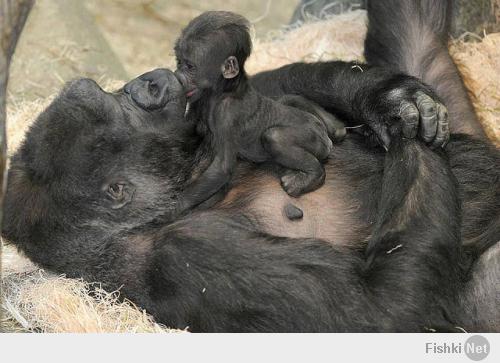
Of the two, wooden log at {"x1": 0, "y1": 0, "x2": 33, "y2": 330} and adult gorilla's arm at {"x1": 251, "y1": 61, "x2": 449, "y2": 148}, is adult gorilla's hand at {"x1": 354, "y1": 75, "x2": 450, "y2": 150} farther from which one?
wooden log at {"x1": 0, "y1": 0, "x2": 33, "y2": 330}

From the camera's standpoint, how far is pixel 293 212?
3445mm

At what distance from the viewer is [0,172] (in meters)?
2.48

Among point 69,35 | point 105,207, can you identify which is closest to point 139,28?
point 69,35

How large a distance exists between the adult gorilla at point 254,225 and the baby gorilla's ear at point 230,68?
0.69 ft

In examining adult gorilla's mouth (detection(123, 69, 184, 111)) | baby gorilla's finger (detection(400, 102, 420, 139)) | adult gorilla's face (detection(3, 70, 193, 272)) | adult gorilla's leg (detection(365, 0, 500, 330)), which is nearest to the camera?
adult gorilla's face (detection(3, 70, 193, 272))

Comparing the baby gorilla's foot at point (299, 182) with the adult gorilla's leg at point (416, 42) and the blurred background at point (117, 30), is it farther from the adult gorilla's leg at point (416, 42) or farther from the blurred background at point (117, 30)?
the blurred background at point (117, 30)

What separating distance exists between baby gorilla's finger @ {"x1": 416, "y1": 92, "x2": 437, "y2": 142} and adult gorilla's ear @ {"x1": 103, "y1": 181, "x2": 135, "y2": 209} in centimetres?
119

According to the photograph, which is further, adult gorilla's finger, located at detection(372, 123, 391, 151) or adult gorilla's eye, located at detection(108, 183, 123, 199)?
adult gorilla's finger, located at detection(372, 123, 391, 151)

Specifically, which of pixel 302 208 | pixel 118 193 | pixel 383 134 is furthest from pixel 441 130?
pixel 118 193

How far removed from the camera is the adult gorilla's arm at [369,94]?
3.55 m
